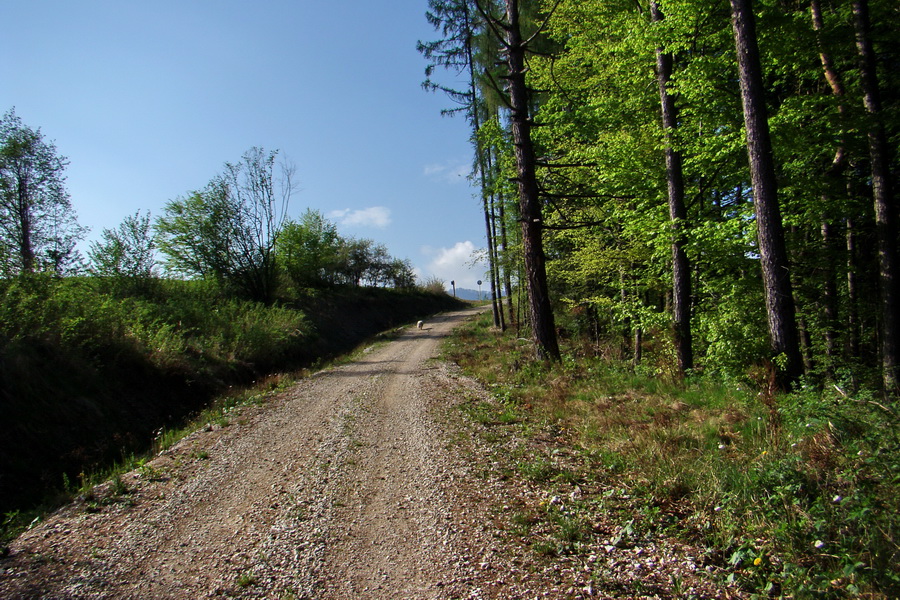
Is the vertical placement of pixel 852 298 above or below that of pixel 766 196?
below

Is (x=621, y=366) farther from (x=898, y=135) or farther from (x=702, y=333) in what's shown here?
(x=898, y=135)

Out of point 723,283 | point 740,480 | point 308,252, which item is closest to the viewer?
point 740,480

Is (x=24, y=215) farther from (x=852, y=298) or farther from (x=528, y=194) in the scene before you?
(x=852, y=298)

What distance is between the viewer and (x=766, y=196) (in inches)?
260

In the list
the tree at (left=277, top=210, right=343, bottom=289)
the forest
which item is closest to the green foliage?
the tree at (left=277, top=210, right=343, bottom=289)

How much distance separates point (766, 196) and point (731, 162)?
2.95 meters

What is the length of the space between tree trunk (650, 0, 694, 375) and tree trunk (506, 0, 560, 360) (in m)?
2.56

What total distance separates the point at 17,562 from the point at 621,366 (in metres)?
9.49

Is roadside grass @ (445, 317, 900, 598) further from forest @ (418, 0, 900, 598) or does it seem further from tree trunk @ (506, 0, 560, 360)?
tree trunk @ (506, 0, 560, 360)

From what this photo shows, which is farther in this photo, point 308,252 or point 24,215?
point 308,252

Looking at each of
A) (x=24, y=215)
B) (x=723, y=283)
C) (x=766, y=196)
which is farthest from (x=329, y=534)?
(x=24, y=215)

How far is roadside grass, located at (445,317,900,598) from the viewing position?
9.21 ft

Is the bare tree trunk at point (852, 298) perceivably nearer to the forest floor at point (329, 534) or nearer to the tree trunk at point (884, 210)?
the tree trunk at point (884, 210)

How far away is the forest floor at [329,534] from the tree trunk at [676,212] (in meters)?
5.21
